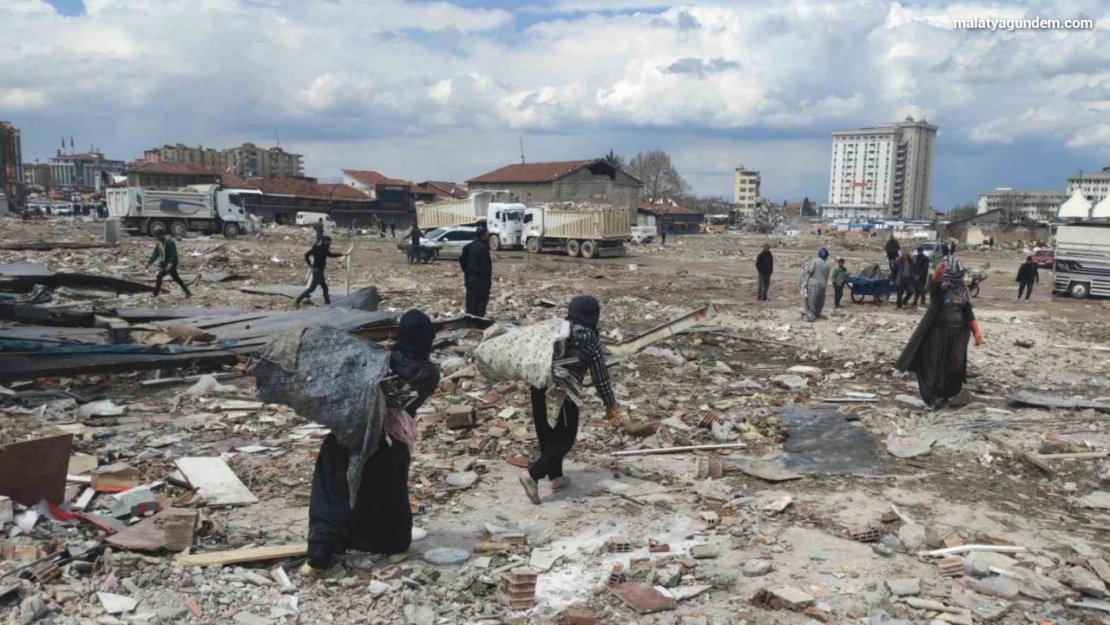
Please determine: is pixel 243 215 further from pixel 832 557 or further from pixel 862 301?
pixel 832 557

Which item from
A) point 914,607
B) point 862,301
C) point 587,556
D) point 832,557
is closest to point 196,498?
point 587,556

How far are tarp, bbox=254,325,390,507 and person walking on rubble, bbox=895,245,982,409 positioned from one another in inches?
223

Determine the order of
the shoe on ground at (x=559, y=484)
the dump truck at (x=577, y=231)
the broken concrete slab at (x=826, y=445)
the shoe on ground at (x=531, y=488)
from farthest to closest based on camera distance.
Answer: the dump truck at (x=577, y=231) < the broken concrete slab at (x=826, y=445) < the shoe on ground at (x=559, y=484) < the shoe on ground at (x=531, y=488)

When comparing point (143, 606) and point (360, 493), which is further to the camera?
point (360, 493)

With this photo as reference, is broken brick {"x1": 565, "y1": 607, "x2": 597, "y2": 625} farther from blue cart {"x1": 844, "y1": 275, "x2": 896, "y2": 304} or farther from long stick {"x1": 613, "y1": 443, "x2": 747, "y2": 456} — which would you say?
blue cart {"x1": 844, "y1": 275, "x2": 896, "y2": 304}

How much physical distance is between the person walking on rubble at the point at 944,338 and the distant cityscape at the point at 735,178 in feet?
182

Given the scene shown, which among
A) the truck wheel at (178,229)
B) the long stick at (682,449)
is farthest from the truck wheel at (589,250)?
the long stick at (682,449)

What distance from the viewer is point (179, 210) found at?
32719 millimetres

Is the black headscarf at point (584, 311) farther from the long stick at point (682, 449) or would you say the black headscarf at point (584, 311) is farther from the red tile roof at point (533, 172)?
the red tile roof at point (533, 172)

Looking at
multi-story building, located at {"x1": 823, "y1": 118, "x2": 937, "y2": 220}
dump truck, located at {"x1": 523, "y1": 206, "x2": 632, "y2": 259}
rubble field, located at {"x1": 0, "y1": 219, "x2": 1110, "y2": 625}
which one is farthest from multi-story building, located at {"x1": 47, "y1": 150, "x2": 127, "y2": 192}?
rubble field, located at {"x1": 0, "y1": 219, "x2": 1110, "y2": 625}

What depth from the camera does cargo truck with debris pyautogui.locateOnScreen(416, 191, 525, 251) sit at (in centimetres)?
3169

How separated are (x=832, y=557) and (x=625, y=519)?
1.20 m

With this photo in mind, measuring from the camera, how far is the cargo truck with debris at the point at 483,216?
31688mm

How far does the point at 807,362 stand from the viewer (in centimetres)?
1022
